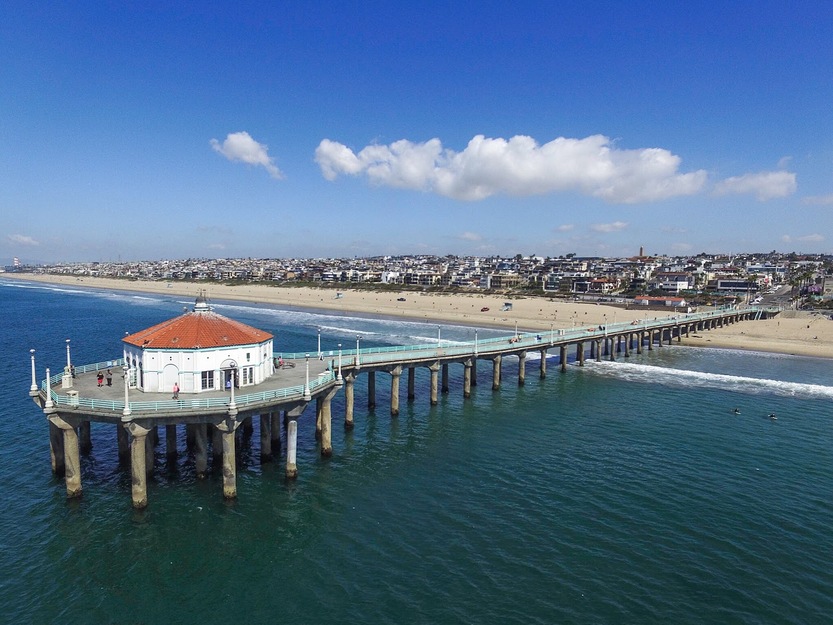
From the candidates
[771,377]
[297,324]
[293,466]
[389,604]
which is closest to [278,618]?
[389,604]

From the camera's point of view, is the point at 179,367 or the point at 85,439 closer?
the point at 179,367

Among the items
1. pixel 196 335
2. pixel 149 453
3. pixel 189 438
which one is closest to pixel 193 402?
pixel 196 335

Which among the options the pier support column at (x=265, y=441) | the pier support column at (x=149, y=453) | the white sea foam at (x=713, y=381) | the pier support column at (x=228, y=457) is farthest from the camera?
the white sea foam at (x=713, y=381)

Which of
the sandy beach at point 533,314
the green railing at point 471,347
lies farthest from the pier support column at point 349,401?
the sandy beach at point 533,314

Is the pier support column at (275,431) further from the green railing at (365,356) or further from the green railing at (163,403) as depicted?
the green railing at (163,403)

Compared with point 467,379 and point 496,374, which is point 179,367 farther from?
point 496,374

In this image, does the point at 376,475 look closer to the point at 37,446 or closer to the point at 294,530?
the point at 294,530
